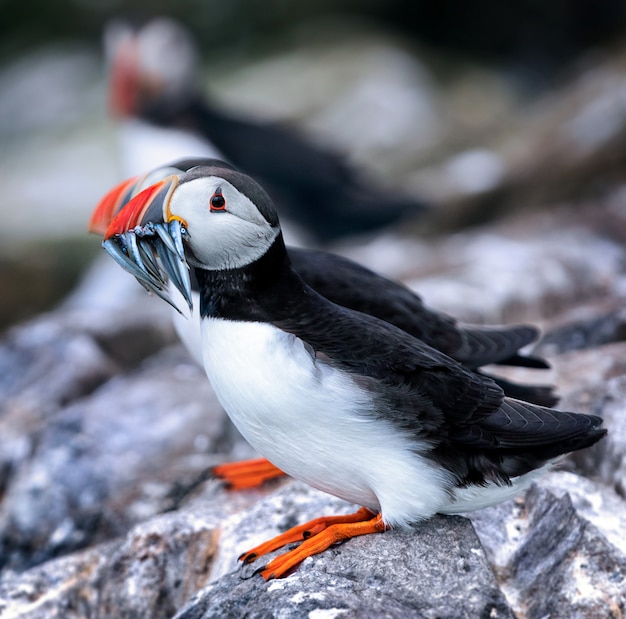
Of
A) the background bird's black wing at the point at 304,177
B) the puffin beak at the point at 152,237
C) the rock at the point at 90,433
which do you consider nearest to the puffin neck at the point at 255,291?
the puffin beak at the point at 152,237

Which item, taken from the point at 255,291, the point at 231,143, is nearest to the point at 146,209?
the point at 255,291

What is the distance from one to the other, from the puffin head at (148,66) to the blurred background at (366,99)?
109 centimetres

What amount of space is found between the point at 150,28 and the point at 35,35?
581 centimetres

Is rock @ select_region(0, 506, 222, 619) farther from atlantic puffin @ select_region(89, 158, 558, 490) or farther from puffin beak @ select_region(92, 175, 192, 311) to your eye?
puffin beak @ select_region(92, 175, 192, 311)

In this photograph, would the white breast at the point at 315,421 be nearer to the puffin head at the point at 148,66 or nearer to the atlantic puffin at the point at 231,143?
the atlantic puffin at the point at 231,143

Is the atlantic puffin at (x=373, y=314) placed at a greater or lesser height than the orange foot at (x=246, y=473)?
greater

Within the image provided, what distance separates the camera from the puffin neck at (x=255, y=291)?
107 inches

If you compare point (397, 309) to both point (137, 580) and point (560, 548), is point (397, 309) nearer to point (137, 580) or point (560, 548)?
point (560, 548)

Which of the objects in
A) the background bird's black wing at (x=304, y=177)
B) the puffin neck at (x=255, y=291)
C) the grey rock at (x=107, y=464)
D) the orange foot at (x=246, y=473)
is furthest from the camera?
the background bird's black wing at (x=304, y=177)

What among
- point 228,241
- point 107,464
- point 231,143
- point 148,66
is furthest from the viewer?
point 148,66

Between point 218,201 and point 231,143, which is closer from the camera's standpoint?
point 218,201

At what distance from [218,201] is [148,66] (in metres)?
5.12

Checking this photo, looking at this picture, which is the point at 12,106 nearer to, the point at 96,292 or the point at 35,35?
the point at 35,35

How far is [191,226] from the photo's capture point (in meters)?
2.58
